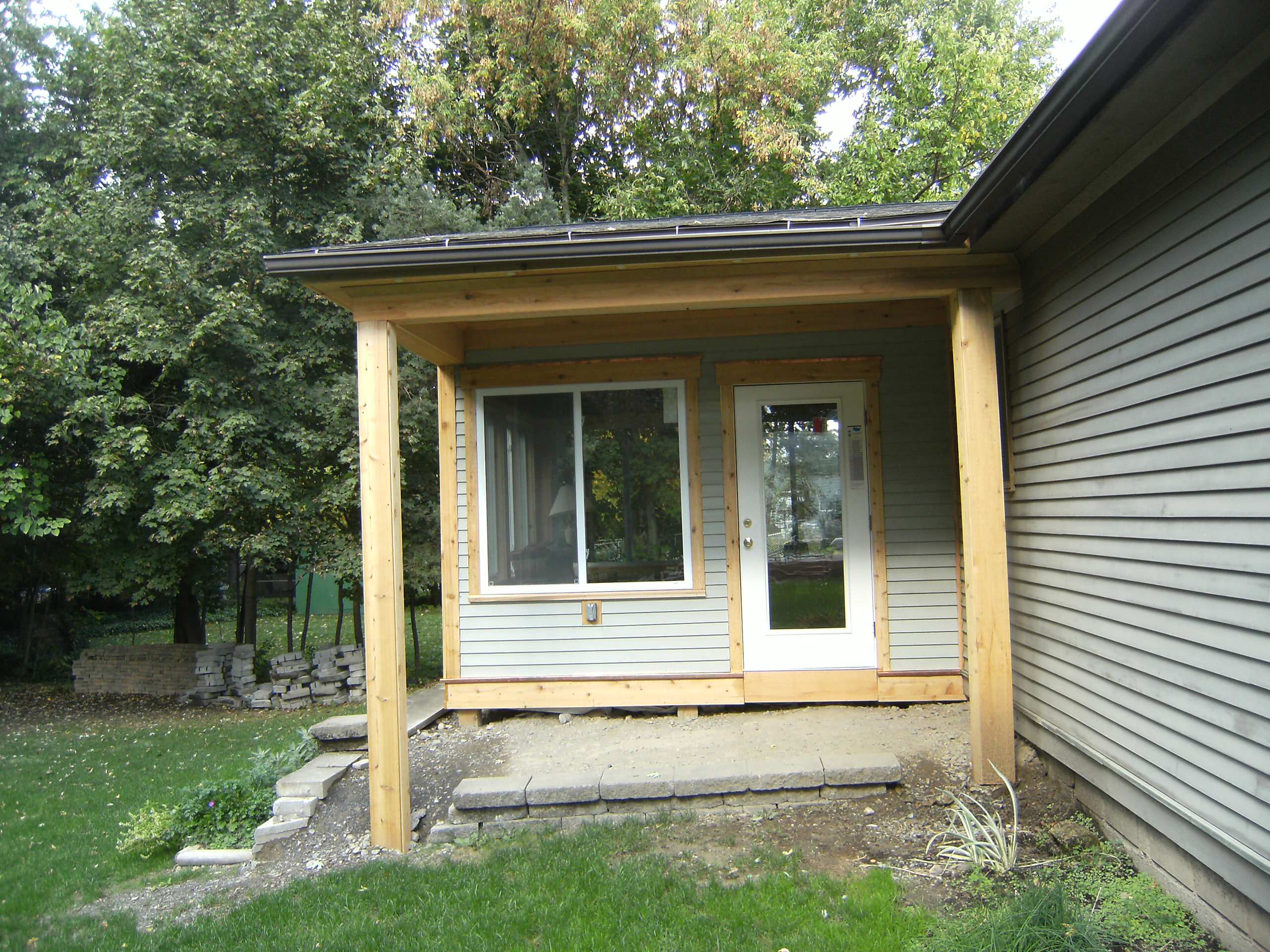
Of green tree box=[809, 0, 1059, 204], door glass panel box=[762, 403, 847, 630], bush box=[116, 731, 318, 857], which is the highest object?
green tree box=[809, 0, 1059, 204]

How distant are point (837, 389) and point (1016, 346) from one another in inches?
57.1

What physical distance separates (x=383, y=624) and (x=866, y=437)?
3.35 meters

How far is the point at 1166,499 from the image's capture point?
306 centimetres

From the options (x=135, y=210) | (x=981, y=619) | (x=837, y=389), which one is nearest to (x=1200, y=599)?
(x=981, y=619)

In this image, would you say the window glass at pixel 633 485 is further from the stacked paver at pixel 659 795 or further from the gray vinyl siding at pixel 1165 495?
the gray vinyl siding at pixel 1165 495

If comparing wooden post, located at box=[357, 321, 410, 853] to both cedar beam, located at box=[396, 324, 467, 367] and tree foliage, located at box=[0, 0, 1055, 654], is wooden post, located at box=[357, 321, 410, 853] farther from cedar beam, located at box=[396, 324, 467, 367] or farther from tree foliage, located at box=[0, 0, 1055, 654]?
tree foliage, located at box=[0, 0, 1055, 654]

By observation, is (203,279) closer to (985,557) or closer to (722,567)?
(722,567)

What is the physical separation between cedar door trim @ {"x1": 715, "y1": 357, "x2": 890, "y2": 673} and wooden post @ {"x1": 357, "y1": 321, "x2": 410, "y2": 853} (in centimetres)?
244

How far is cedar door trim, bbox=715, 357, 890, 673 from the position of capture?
5.80 m

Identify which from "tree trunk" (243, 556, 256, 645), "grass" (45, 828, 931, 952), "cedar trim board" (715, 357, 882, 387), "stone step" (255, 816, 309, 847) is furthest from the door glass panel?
"tree trunk" (243, 556, 256, 645)

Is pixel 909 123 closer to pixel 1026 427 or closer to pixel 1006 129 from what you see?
pixel 1006 129

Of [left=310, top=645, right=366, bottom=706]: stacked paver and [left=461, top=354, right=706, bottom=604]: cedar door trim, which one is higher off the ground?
[left=461, top=354, right=706, bottom=604]: cedar door trim

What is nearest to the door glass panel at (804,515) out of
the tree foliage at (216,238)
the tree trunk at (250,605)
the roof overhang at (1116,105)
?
the roof overhang at (1116,105)

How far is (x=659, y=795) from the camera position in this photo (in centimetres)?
420
